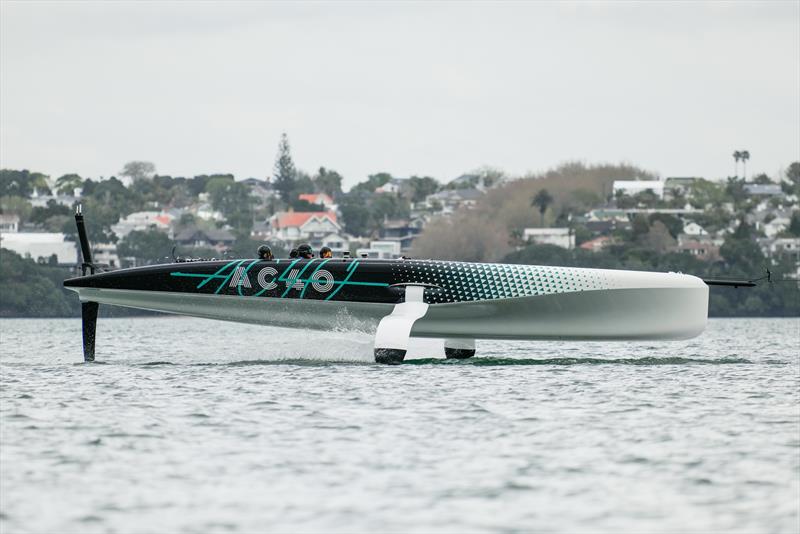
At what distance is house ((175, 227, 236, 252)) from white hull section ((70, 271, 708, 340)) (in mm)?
115241

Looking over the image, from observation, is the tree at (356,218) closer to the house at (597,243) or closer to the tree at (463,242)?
the house at (597,243)

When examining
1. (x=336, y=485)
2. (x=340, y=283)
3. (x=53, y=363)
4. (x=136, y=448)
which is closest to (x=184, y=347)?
(x=53, y=363)

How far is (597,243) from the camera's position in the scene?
12119cm

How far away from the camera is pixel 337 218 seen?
176 meters

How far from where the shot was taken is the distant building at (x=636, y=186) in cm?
14768

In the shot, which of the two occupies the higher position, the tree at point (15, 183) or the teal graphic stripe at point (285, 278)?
the tree at point (15, 183)

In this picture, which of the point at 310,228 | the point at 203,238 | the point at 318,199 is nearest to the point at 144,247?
the point at 203,238

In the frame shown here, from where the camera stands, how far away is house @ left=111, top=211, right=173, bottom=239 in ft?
508

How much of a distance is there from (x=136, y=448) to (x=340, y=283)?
9481 millimetres

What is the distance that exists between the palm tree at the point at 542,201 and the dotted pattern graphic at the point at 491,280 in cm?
10268

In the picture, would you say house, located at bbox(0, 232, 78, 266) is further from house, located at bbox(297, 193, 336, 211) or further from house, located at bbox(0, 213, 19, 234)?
house, located at bbox(297, 193, 336, 211)

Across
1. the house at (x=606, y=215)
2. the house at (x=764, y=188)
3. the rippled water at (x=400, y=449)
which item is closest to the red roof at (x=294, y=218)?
the house at (x=606, y=215)

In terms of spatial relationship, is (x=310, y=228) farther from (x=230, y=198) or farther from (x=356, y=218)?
(x=230, y=198)

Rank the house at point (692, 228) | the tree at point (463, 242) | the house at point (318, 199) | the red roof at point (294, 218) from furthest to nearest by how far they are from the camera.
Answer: the house at point (318, 199) → the red roof at point (294, 218) → the house at point (692, 228) → the tree at point (463, 242)
